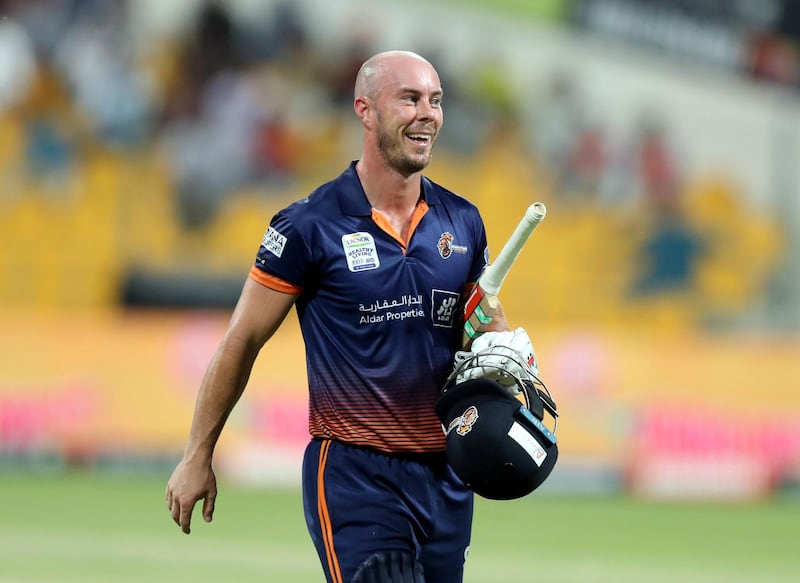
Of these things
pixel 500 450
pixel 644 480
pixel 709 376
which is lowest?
pixel 500 450

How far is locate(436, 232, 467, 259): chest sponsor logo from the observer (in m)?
5.04

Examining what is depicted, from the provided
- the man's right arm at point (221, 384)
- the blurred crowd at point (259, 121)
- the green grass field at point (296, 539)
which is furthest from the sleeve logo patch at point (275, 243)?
the blurred crowd at point (259, 121)

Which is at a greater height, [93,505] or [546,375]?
[546,375]

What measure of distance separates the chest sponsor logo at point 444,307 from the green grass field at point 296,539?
4.94m

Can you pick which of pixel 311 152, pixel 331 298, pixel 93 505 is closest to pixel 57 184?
pixel 311 152

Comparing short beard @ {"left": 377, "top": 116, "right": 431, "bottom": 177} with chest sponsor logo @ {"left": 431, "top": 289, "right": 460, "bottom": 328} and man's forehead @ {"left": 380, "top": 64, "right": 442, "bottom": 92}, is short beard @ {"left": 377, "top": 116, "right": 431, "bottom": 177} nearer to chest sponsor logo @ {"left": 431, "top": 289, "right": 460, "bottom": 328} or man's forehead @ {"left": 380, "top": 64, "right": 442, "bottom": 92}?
man's forehead @ {"left": 380, "top": 64, "right": 442, "bottom": 92}

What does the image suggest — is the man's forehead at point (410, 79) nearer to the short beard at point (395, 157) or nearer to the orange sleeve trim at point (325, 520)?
the short beard at point (395, 157)

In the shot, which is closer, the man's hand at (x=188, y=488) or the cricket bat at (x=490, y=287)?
the cricket bat at (x=490, y=287)

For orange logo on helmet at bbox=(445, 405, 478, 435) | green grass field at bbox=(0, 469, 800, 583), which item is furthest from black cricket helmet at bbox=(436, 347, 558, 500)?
green grass field at bbox=(0, 469, 800, 583)

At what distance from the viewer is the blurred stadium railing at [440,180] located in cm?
1507

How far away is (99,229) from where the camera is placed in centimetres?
1705

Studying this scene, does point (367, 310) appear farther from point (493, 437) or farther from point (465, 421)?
point (493, 437)

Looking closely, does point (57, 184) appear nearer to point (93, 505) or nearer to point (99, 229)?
point (99, 229)

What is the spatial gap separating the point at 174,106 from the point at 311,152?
5.94ft
